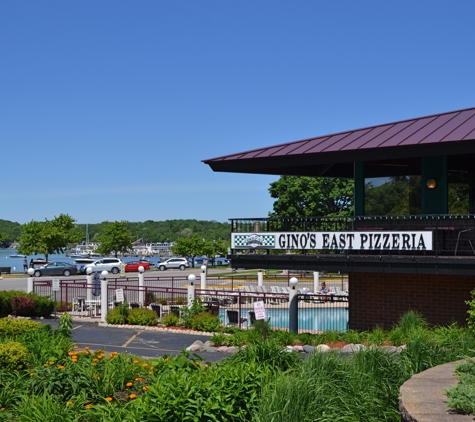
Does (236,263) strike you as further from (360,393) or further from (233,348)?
(360,393)

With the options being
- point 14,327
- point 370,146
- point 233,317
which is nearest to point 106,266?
point 233,317

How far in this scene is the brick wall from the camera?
2103 cm

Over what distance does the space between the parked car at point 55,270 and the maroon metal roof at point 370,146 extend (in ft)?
139

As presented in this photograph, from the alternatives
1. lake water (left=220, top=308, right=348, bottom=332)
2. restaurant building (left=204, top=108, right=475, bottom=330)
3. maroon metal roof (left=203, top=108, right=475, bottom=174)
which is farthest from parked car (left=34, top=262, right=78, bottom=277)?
restaurant building (left=204, top=108, right=475, bottom=330)

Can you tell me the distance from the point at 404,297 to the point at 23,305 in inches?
599

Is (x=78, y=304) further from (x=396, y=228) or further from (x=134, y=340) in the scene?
(x=396, y=228)

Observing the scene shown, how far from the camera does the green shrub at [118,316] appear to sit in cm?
2730

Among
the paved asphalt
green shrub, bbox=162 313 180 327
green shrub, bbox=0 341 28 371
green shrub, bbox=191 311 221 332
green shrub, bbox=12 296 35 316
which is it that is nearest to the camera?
green shrub, bbox=0 341 28 371

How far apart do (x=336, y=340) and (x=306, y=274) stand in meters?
40.9

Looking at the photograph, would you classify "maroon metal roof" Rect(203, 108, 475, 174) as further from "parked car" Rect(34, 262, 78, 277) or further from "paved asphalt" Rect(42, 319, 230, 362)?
"parked car" Rect(34, 262, 78, 277)

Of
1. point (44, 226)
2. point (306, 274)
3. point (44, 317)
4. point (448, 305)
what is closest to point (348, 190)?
point (306, 274)

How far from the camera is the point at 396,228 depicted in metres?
22.4

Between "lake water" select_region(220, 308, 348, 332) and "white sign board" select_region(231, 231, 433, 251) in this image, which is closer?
"white sign board" select_region(231, 231, 433, 251)

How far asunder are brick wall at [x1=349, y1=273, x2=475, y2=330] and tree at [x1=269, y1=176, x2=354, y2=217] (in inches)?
1906
